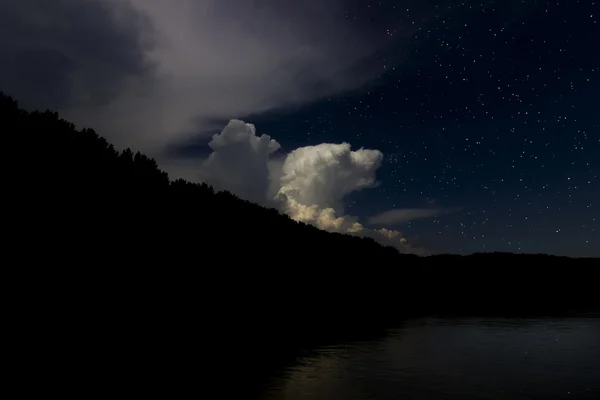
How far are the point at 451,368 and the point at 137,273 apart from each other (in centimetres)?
2597

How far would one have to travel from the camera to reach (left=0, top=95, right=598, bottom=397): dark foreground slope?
28.5m

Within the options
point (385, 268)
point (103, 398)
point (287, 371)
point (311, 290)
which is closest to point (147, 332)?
point (287, 371)

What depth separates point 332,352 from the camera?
3200 centimetres

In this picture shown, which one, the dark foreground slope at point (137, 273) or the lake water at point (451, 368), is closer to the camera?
the lake water at point (451, 368)

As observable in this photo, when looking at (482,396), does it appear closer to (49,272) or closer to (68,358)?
(68,358)

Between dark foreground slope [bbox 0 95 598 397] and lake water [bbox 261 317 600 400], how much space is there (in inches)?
131

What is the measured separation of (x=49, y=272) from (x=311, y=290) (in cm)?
5011

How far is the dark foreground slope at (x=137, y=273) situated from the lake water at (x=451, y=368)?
333cm

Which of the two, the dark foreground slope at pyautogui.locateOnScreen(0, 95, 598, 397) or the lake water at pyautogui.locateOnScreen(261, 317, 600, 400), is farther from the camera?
the dark foreground slope at pyautogui.locateOnScreen(0, 95, 598, 397)

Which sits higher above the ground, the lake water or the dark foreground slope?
the dark foreground slope

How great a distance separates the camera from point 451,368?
25.9 meters

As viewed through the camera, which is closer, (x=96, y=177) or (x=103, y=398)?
(x=103, y=398)

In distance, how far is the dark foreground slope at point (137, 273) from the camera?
2855 cm

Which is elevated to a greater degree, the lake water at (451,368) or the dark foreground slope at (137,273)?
the dark foreground slope at (137,273)
